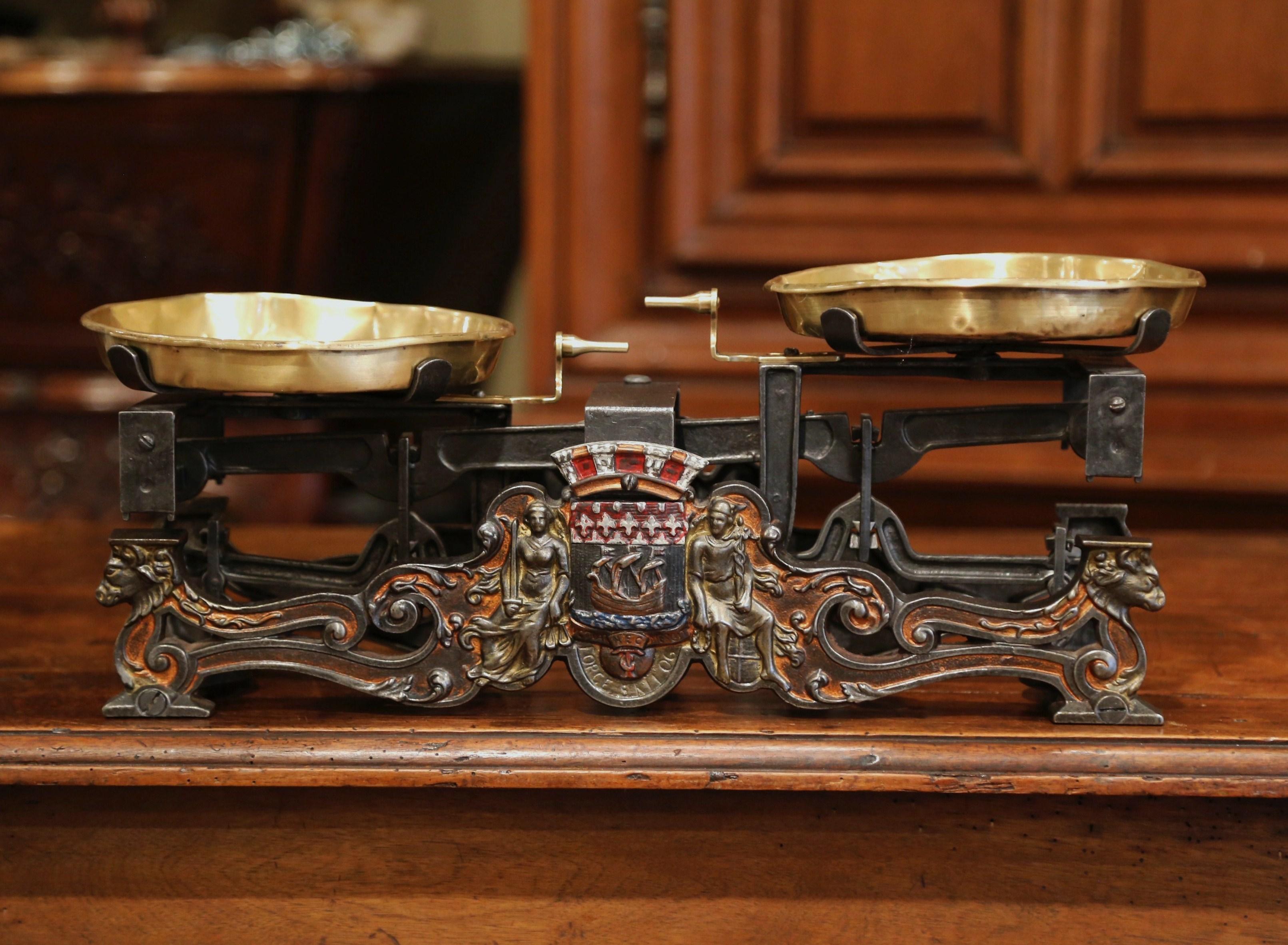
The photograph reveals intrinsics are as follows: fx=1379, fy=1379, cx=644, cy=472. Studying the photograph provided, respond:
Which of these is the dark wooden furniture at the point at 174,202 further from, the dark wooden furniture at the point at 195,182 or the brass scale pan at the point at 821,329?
the brass scale pan at the point at 821,329

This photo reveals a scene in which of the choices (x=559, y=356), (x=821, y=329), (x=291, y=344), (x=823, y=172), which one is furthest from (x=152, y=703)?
(x=823, y=172)

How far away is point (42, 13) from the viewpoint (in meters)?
2.92

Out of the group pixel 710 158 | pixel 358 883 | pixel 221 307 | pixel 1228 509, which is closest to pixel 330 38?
pixel 710 158

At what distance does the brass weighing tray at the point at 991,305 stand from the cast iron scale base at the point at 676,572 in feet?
0.06

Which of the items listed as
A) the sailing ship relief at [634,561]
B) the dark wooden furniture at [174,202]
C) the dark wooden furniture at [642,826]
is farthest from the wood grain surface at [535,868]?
the dark wooden furniture at [174,202]

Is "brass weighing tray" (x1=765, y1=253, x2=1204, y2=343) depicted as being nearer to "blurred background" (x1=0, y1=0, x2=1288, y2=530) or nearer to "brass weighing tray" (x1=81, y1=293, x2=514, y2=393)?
"brass weighing tray" (x1=81, y1=293, x2=514, y2=393)

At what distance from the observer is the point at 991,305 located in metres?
0.89

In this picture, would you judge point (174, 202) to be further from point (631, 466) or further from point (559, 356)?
point (631, 466)

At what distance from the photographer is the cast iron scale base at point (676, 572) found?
92cm

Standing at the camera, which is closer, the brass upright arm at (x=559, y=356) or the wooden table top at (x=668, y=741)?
the wooden table top at (x=668, y=741)

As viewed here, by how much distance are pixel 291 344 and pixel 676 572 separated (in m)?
0.29

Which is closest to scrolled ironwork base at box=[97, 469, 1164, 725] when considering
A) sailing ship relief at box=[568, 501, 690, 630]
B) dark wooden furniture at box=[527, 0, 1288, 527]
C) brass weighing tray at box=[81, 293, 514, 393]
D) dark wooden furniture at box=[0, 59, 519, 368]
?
sailing ship relief at box=[568, 501, 690, 630]

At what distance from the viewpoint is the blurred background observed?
1809mm

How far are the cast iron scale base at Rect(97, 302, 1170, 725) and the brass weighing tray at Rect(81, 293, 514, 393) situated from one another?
21 mm
